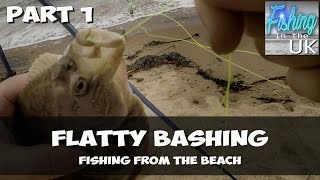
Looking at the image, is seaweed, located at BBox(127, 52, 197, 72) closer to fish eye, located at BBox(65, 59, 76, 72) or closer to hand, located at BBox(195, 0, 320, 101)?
fish eye, located at BBox(65, 59, 76, 72)

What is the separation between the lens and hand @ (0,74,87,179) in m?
0.56

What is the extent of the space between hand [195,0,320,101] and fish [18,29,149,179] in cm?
14

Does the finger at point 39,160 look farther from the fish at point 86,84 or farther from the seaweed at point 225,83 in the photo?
the seaweed at point 225,83

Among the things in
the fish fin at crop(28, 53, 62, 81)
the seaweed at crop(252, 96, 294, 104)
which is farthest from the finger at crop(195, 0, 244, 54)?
the seaweed at crop(252, 96, 294, 104)

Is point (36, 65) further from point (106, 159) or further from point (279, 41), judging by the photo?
point (279, 41)

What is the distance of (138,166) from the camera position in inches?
23.4

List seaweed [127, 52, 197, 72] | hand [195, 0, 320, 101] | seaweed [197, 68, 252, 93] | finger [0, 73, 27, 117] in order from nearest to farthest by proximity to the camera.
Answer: hand [195, 0, 320, 101] < finger [0, 73, 27, 117] < seaweed [197, 68, 252, 93] < seaweed [127, 52, 197, 72]

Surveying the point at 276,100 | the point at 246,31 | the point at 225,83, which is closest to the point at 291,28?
the point at 246,31

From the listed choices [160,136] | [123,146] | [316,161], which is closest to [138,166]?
[123,146]

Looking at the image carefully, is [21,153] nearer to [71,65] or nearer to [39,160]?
[39,160]

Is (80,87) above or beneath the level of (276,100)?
above

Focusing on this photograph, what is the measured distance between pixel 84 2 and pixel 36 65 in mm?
1146

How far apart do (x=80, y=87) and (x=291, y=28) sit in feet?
0.81

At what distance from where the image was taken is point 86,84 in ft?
1.68
